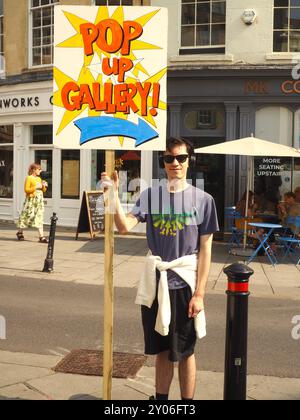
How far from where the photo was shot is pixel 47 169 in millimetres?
16391

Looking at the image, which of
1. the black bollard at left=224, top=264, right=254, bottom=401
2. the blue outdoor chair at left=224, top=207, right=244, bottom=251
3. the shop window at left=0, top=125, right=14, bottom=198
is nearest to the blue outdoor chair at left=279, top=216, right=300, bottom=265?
the blue outdoor chair at left=224, top=207, right=244, bottom=251

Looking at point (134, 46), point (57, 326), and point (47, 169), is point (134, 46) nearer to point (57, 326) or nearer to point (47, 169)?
point (57, 326)

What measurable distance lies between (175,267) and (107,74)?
1.41 m

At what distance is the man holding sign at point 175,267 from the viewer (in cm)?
361

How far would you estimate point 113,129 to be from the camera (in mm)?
3693

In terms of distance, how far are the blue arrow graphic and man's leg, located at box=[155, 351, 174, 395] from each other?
1.51 meters

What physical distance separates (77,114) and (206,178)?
10928 mm

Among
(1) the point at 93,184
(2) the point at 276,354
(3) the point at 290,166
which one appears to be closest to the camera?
(2) the point at 276,354

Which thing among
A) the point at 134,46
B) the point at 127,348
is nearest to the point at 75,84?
the point at 134,46

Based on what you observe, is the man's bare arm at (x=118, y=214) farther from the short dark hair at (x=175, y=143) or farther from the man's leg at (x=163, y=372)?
the man's leg at (x=163, y=372)

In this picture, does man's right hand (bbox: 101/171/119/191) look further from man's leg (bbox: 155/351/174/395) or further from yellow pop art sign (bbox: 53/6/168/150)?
man's leg (bbox: 155/351/174/395)

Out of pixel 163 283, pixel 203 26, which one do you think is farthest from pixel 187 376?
pixel 203 26

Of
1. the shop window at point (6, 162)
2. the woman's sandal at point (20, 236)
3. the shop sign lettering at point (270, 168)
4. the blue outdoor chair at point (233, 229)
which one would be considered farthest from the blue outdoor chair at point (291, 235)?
the shop window at point (6, 162)

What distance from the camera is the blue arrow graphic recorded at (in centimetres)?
367
